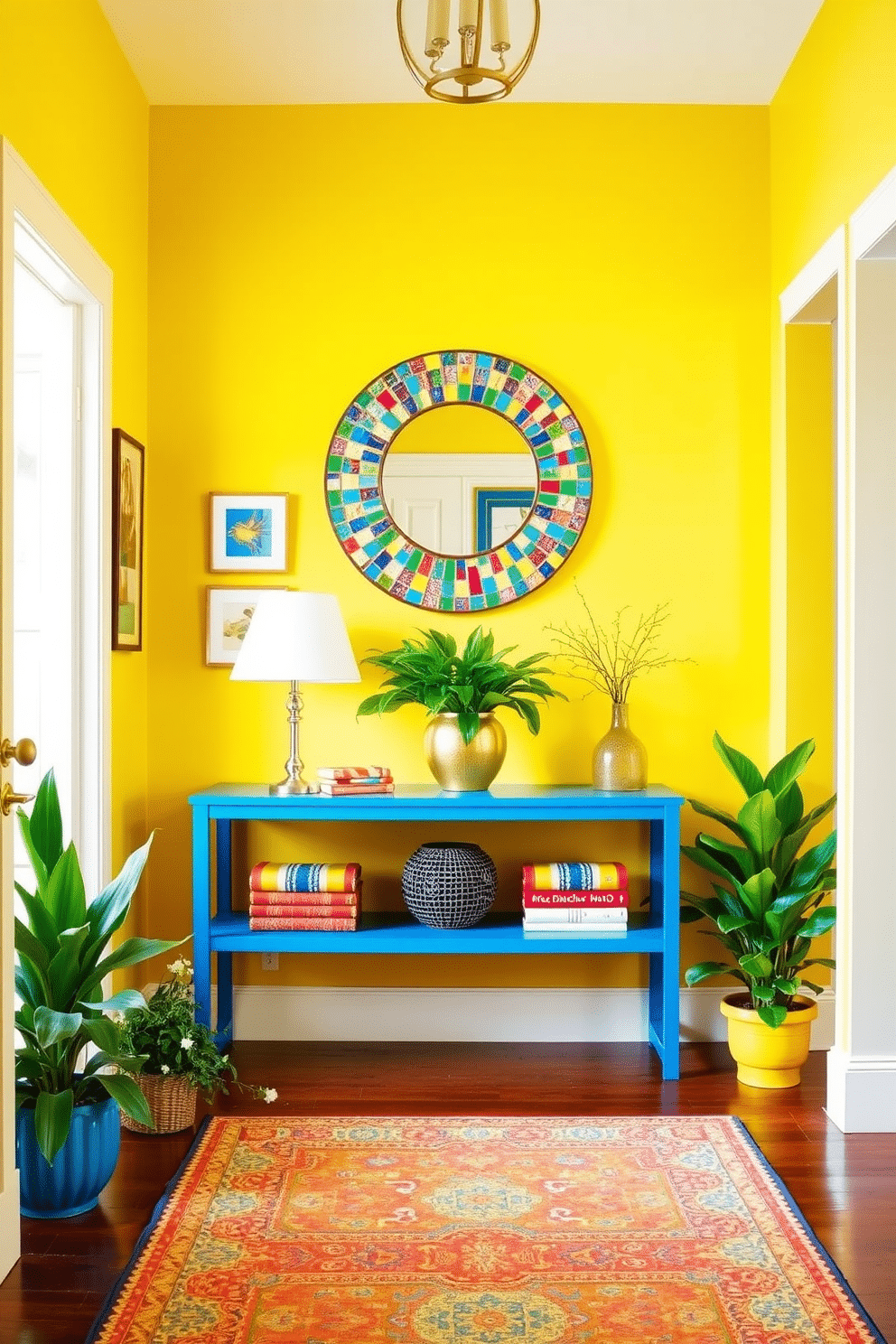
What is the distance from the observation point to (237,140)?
3957 millimetres

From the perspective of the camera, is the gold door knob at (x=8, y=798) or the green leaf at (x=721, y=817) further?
the green leaf at (x=721, y=817)

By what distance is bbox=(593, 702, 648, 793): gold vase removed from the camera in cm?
368

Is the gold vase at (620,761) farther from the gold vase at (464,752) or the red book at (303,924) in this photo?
the red book at (303,924)

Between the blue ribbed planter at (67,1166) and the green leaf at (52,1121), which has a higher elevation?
the green leaf at (52,1121)

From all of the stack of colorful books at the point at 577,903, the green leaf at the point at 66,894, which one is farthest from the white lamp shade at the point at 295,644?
the green leaf at the point at 66,894

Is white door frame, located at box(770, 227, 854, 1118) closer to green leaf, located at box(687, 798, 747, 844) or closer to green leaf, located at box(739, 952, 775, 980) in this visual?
green leaf, located at box(739, 952, 775, 980)

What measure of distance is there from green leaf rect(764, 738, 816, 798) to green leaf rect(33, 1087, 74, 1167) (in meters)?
2.11

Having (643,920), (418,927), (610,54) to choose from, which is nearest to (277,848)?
(418,927)

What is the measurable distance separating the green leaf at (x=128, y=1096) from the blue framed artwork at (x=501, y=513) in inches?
79.6

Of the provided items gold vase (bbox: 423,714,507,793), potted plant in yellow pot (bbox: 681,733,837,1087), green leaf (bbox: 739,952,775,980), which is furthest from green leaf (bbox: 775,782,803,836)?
gold vase (bbox: 423,714,507,793)

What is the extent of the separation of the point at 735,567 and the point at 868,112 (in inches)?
55.9

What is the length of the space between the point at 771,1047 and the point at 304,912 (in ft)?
4.54

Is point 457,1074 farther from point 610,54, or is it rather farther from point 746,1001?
point 610,54

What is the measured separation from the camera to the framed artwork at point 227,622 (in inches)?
155
